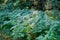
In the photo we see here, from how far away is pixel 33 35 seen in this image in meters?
3.70

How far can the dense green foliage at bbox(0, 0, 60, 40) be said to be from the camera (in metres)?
3.39

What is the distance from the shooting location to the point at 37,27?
3537mm

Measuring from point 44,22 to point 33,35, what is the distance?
0.39 m

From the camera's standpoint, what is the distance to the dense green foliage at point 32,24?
3395 mm

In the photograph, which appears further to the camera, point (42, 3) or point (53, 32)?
point (42, 3)

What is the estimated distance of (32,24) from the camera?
354cm

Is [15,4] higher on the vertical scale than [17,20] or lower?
higher

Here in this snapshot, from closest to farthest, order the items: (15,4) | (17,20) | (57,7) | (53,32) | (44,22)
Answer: (53,32), (44,22), (17,20), (57,7), (15,4)

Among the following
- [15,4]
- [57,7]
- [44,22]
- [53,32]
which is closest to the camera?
[53,32]

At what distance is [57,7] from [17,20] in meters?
1.10

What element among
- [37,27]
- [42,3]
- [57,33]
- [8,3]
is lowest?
[57,33]

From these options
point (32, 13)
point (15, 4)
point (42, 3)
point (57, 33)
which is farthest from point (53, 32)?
point (15, 4)

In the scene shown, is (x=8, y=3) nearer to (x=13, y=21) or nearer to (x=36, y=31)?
(x=13, y=21)

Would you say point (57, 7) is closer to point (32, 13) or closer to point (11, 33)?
point (32, 13)
